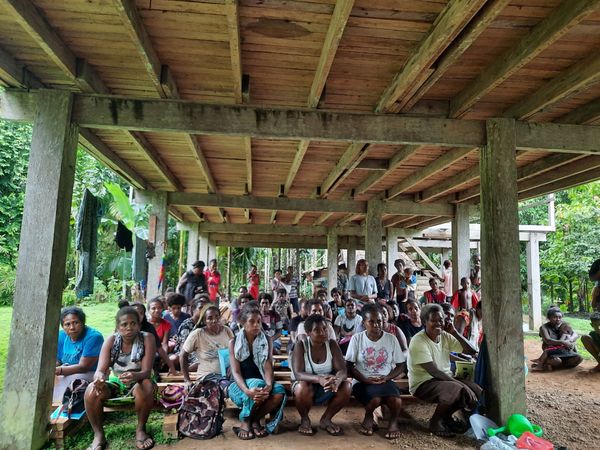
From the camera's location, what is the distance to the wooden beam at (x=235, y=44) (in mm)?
2834

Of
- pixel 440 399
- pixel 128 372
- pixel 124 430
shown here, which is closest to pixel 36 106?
pixel 128 372

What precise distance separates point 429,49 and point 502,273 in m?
2.56

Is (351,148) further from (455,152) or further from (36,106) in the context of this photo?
(36,106)

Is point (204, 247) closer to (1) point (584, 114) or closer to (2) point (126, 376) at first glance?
(2) point (126, 376)

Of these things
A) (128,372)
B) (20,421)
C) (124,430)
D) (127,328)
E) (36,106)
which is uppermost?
(36,106)

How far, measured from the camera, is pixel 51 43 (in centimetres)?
336

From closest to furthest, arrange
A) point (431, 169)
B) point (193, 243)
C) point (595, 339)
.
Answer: point (431, 169)
point (595, 339)
point (193, 243)

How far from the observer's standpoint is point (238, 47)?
11.0 ft

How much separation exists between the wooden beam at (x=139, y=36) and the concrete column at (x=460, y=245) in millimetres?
7886

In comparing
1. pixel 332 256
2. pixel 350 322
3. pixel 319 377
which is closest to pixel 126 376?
pixel 319 377

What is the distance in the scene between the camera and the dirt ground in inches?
155

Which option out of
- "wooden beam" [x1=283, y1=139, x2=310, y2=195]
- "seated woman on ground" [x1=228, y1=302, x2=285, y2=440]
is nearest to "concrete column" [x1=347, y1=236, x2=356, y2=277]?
"wooden beam" [x1=283, y1=139, x2=310, y2=195]

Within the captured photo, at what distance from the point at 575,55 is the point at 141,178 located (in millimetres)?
7132

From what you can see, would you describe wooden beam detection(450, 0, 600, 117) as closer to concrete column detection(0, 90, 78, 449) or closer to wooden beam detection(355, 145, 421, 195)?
wooden beam detection(355, 145, 421, 195)
